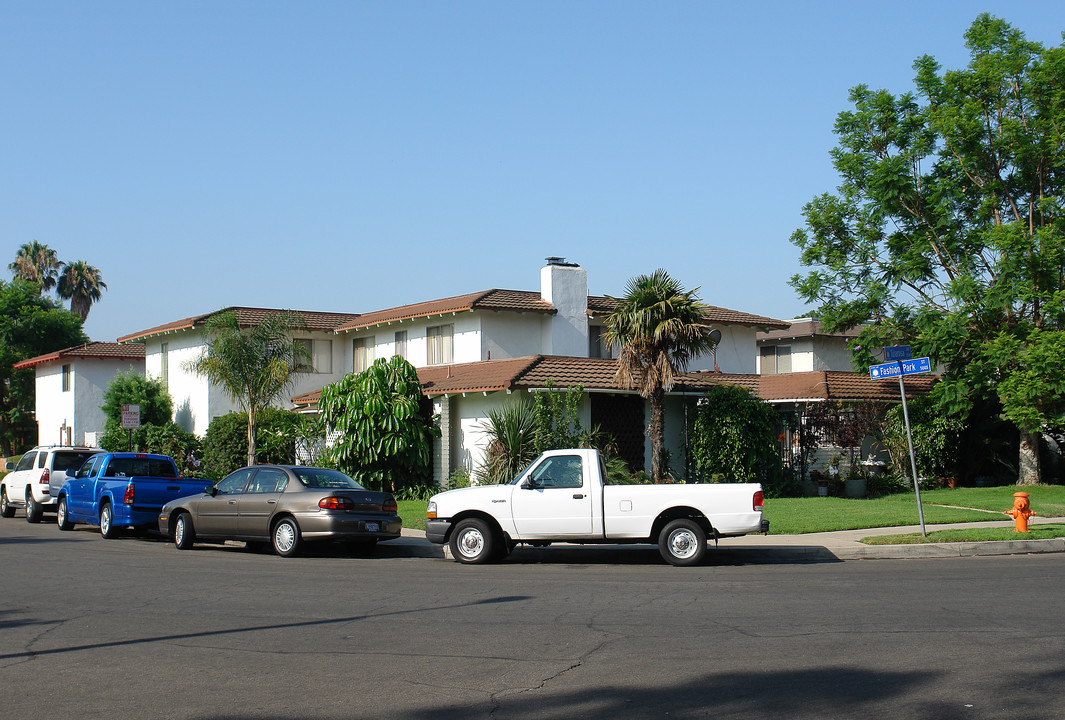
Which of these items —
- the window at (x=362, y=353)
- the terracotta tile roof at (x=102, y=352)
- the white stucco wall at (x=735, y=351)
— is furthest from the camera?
the terracotta tile roof at (x=102, y=352)

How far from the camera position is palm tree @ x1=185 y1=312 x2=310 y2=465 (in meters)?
30.8

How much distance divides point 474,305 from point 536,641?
22202mm

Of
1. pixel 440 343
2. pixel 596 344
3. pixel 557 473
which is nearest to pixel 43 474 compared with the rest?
pixel 440 343

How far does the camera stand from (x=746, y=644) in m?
8.54

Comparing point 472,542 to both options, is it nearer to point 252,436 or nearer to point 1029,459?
point 252,436

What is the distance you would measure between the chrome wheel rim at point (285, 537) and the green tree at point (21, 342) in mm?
44568

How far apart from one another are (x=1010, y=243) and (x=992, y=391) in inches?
197

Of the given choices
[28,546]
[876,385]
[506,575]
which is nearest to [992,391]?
[876,385]

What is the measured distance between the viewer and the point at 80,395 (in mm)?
45406

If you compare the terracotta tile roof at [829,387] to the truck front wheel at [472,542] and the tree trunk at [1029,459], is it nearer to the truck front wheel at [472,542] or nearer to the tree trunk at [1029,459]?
the tree trunk at [1029,459]

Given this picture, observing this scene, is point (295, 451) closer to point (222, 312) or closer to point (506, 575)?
point (222, 312)

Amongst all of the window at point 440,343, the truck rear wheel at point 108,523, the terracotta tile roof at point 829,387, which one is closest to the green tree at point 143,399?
the window at point 440,343

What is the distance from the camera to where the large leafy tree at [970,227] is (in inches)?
1066

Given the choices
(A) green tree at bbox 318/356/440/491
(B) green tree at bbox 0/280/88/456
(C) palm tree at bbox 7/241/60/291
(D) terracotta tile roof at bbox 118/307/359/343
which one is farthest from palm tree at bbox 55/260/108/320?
(A) green tree at bbox 318/356/440/491
